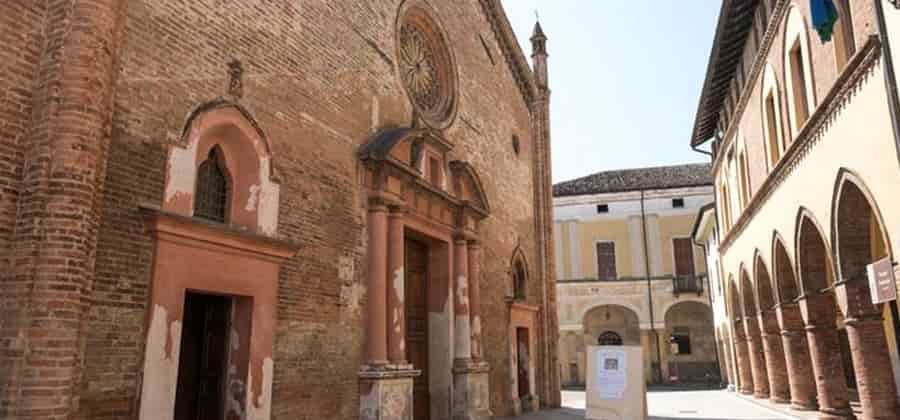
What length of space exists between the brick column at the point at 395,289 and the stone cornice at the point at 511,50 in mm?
7886

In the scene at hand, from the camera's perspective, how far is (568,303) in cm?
3500

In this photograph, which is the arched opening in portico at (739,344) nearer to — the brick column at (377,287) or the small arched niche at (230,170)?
the brick column at (377,287)

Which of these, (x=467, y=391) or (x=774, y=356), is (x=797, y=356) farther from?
(x=467, y=391)

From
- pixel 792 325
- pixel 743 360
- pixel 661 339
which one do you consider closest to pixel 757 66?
pixel 792 325

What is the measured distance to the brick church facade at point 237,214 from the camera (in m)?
5.47

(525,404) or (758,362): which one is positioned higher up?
(758,362)

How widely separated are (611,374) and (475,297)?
616 centimetres

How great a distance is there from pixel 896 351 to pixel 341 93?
12.9 m

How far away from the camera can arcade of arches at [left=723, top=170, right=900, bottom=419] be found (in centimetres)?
974

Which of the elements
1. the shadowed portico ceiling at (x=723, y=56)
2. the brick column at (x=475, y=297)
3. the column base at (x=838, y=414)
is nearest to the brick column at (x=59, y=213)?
the brick column at (x=475, y=297)

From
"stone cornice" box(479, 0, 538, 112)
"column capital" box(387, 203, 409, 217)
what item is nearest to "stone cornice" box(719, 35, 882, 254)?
"column capital" box(387, 203, 409, 217)

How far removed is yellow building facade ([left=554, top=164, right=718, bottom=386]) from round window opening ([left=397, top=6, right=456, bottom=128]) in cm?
2261

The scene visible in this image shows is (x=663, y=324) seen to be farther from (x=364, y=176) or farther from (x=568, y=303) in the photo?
(x=364, y=176)

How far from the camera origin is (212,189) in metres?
7.60
